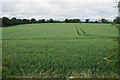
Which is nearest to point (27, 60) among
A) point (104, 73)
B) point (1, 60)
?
point (1, 60)

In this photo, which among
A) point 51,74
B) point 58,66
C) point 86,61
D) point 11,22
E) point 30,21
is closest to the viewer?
point 51,74

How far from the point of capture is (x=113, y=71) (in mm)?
3301

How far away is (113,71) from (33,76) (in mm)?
2083

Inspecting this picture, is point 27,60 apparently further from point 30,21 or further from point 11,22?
point 30,21

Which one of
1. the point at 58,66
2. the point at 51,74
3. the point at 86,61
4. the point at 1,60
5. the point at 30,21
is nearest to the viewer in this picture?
the point at 1,60

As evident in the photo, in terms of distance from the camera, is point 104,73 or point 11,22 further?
point 11,22

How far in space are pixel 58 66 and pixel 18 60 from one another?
1.36m

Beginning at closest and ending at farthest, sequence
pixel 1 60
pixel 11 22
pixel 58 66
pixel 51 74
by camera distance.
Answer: pixel 1 60
pixel 51 74
pixel 58 66
pixel 11 22

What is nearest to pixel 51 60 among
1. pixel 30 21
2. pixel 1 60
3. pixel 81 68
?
pixel 81 68

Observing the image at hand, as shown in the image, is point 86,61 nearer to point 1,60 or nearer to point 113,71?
point 113,71

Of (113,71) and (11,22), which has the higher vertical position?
(11,22)

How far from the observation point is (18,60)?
13.0 ft

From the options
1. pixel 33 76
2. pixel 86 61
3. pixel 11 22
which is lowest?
pixel 33 76

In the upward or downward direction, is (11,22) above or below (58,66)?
above
